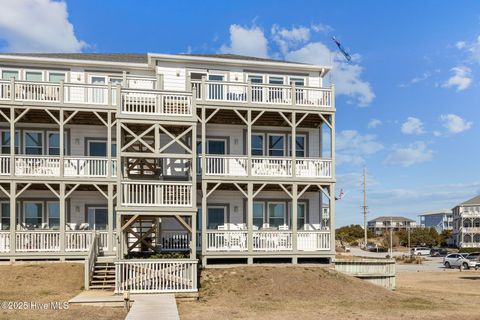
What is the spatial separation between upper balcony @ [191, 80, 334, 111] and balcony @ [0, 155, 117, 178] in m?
5.82

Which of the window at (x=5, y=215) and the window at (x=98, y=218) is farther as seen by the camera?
the window at (x=98, y=218)

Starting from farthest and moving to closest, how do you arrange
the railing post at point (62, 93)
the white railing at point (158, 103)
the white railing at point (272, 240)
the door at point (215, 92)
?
the door at point (215, 92) < the white railing at point (272, 240) < the railing post at point (62, 93) < the white railing at point (158, 103)

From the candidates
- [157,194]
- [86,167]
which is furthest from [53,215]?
[157,194]

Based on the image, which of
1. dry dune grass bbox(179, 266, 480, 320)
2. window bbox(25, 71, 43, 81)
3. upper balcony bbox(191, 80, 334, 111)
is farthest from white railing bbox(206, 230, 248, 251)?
window bbox(25, 71, 43, 81)

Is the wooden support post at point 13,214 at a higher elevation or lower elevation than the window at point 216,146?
lower

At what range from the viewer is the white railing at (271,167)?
A: 2320 centimetres

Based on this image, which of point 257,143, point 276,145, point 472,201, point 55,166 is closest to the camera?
point 55,166

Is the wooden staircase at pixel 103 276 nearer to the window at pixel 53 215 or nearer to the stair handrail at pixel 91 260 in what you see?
the stair handrail at pixel 91 260

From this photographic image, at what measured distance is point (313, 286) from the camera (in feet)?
63.8

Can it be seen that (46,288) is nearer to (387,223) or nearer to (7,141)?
(7,141)

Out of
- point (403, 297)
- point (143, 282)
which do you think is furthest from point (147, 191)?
point (403, 297)

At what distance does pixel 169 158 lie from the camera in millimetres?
20328

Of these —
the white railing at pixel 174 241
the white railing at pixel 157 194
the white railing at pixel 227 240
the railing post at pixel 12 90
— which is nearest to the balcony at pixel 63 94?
the railing post at pixel 12 90

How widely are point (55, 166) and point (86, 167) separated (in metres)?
1.46
